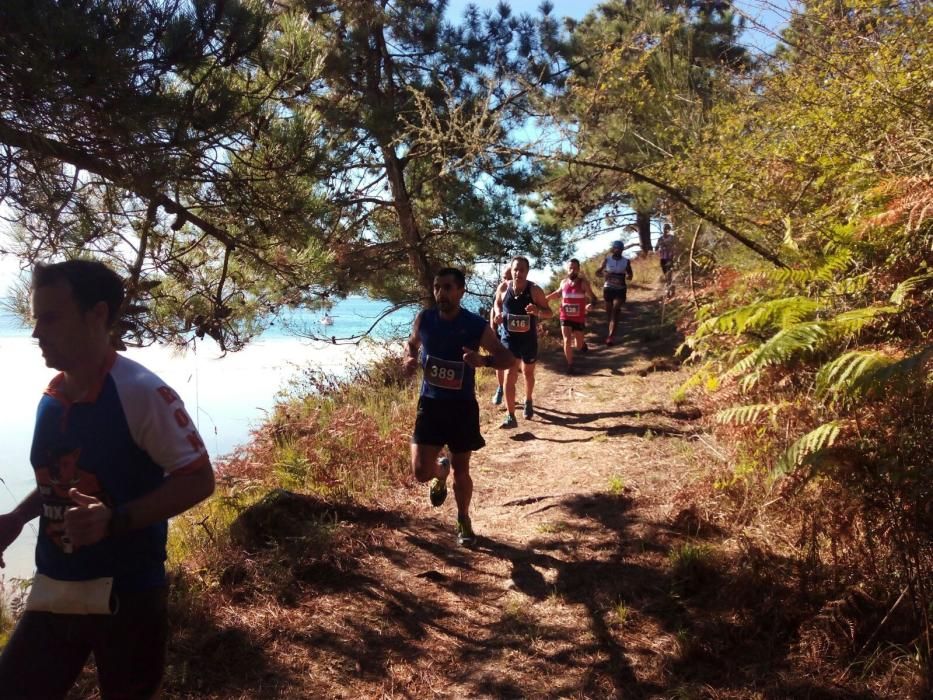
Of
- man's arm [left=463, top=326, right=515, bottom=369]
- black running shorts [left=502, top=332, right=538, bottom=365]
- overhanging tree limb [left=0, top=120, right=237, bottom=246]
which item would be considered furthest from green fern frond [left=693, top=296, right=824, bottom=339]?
overhanging tree limb [left=0, top=120, right=237, bottom=246]

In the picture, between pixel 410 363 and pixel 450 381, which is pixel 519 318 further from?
pixel 450 381

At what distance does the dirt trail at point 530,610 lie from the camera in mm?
3229

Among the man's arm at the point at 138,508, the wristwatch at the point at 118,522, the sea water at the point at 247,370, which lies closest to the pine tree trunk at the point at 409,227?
the sea water at the point at 247,370

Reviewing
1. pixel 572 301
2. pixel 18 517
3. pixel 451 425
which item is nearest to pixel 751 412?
pixel 451 425

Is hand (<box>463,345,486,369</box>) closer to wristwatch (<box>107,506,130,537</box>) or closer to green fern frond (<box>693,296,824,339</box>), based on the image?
green fern frond (<box>693,296,824,339</box>)

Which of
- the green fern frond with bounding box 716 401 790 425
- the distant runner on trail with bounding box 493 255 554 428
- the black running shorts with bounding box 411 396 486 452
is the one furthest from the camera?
the distant runner on trail with bounding box 493 255 554 428

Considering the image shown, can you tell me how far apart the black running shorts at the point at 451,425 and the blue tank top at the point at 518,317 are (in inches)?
119

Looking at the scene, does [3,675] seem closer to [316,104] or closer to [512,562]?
[512,562]

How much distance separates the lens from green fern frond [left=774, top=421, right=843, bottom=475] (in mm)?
3102

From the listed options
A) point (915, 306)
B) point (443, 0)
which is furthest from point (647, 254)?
point (915, 306)

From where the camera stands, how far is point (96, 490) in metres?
2.03

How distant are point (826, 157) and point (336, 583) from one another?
4331mm

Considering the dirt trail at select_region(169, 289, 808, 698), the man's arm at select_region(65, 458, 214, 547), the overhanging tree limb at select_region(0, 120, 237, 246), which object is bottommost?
the dirt trail at select_region(169, 289, 808, 698)

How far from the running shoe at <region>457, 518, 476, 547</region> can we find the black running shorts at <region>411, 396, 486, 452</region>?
592 millimetres
